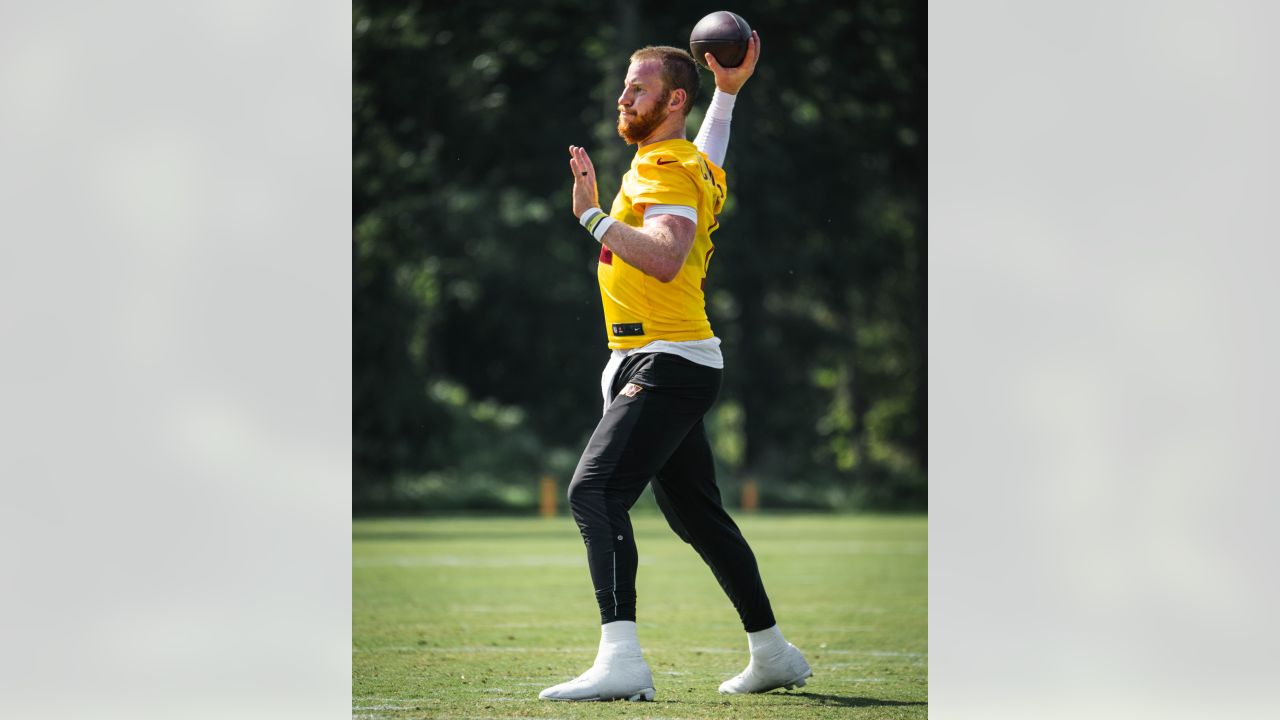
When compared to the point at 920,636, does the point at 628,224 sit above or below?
above

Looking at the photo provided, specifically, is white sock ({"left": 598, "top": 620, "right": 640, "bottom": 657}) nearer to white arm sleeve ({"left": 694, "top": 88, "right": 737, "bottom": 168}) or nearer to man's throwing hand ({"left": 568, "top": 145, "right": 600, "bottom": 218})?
man's throwing hand ({"left": 568, "top": 145, "right": 600, "bottom": 218})

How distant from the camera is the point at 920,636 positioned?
7.72 m

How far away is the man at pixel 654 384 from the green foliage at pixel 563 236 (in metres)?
18.2

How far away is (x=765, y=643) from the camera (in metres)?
5.48

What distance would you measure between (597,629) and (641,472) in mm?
2885

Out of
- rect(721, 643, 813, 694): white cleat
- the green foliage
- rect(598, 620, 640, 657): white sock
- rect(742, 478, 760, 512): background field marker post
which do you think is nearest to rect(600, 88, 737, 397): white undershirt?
rect(598, 620, 640, 657): white sock

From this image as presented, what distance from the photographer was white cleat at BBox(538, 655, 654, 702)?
5055 mm

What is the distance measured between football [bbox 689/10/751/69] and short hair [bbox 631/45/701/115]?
0.23m

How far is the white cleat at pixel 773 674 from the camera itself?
5.49 meters

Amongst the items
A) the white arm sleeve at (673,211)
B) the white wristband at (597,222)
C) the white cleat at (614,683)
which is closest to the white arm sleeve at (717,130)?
the white arm sleeve at (673,211)

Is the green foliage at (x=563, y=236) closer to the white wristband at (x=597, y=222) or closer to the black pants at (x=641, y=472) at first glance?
the black pants at (x=641, y=472)

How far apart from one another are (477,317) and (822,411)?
8.95 metres
